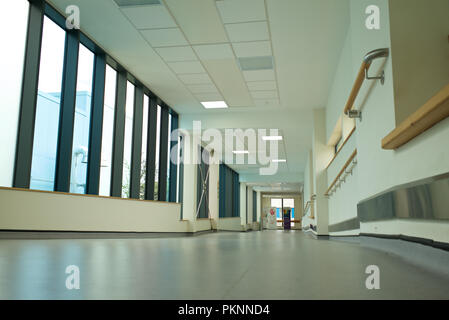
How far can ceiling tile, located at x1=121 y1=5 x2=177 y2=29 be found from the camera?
500cm

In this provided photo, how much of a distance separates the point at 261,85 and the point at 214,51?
6.03ft

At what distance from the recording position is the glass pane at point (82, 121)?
5.80 metres

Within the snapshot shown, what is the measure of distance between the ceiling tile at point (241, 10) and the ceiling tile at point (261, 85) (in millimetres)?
2495

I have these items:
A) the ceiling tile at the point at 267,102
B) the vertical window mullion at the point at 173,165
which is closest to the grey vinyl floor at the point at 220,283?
the ceiling tile at the point at 267,102

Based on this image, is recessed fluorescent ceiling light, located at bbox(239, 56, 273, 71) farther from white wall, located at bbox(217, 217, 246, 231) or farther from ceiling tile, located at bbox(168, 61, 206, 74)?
white wall, located at bbox(217, 217, 246, 231)

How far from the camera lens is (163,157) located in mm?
8984

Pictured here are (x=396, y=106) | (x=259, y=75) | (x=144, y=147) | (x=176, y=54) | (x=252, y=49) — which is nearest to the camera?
(x=396, y=106)

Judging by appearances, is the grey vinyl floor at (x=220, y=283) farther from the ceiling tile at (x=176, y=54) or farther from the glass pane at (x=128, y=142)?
the glass pane at (x=128, y=142)

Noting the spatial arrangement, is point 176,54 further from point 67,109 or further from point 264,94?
point 264,94

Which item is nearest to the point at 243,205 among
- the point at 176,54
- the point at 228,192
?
the point at 228,192

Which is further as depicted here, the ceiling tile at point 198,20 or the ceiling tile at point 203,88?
the ceiling tile at point 203,88
